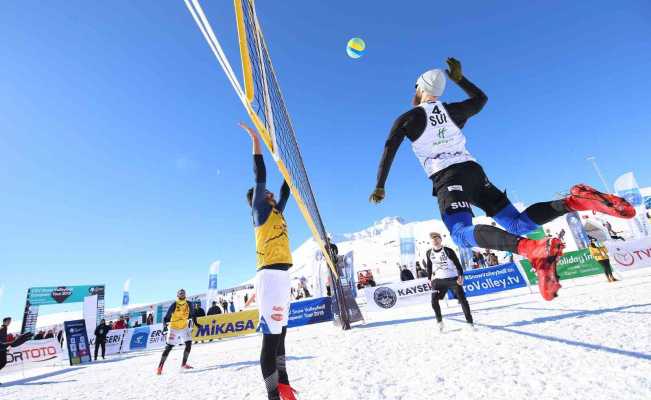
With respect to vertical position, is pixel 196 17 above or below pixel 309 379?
above

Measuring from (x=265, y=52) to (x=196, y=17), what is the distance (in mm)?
2651

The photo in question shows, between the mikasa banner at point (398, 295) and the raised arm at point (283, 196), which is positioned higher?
the raised arm at point (283, 196)

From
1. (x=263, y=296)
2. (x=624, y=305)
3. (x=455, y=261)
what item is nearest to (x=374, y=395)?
(x=263, y=296)

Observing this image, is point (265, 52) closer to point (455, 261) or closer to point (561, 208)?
point (561, 208)

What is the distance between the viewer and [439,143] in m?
2.69

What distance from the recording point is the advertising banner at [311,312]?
12375mm

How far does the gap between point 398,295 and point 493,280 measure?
3.66 metres

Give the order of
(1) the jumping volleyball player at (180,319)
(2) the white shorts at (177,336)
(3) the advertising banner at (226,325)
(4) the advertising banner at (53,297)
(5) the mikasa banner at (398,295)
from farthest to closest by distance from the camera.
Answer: (4) the advertising banner at (53,297) < (3) the advertising banner at (226,325) < (5) the mikasa banner at (398,295) < (1) the jumping volleyball player at (180,319) < (2) the white shorts at (177,336)

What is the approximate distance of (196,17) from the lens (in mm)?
2080

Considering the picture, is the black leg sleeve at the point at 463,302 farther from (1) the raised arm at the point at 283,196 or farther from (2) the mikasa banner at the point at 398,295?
(2) the mikasa banner at the point at 398,295

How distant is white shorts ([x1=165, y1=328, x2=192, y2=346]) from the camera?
6.91m

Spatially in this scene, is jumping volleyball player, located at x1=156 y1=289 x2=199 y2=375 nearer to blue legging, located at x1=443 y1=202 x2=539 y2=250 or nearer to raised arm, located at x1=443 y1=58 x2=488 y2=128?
blue legging, located at x1=443 y1=202 x2=539 y2=250

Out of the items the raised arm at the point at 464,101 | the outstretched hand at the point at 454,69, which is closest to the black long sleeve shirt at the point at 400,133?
the raised arm at the point at 464,101

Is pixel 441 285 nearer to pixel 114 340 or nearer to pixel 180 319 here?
pixel 180 319
